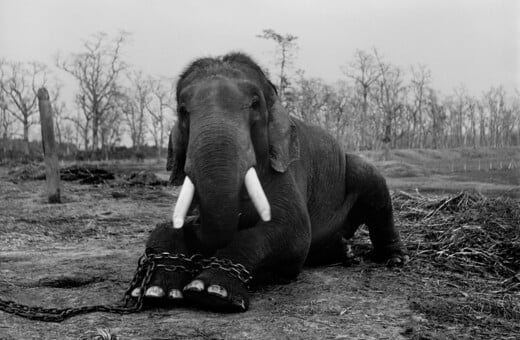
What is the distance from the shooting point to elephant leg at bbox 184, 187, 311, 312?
4.29 m

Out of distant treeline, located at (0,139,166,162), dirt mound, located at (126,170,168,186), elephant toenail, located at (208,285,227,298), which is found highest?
distant treeline, located at (0,139,166,162)

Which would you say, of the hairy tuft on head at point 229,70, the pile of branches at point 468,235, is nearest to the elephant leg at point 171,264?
the hairy tuft on head at point 229,70

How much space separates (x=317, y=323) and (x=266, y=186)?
145 cm

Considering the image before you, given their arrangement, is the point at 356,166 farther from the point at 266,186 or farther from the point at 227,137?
the point at 227,137

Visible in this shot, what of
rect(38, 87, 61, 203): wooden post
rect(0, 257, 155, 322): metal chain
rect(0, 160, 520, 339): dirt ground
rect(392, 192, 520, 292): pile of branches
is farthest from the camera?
rect(38, 87, 61, 203): wooden post

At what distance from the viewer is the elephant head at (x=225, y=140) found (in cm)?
447

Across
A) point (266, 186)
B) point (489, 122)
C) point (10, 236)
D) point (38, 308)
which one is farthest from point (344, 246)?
point (489, 122)

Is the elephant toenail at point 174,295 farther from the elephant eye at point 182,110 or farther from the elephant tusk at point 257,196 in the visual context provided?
the elephant eye at point 182,110

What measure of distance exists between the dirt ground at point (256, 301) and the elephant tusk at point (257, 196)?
0.64 meters

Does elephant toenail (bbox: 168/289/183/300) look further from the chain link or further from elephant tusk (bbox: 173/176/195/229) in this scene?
elephant tusk (bbox: 173/176/195/229)

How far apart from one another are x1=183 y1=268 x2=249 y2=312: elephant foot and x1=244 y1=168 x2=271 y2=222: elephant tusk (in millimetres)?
560

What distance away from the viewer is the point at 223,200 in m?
4.43

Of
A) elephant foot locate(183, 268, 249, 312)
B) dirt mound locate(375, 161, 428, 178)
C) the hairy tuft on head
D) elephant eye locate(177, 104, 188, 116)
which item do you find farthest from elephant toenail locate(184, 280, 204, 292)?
dirt mound locate(375, 161, 428, 178)

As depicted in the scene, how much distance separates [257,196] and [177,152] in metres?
1.01
